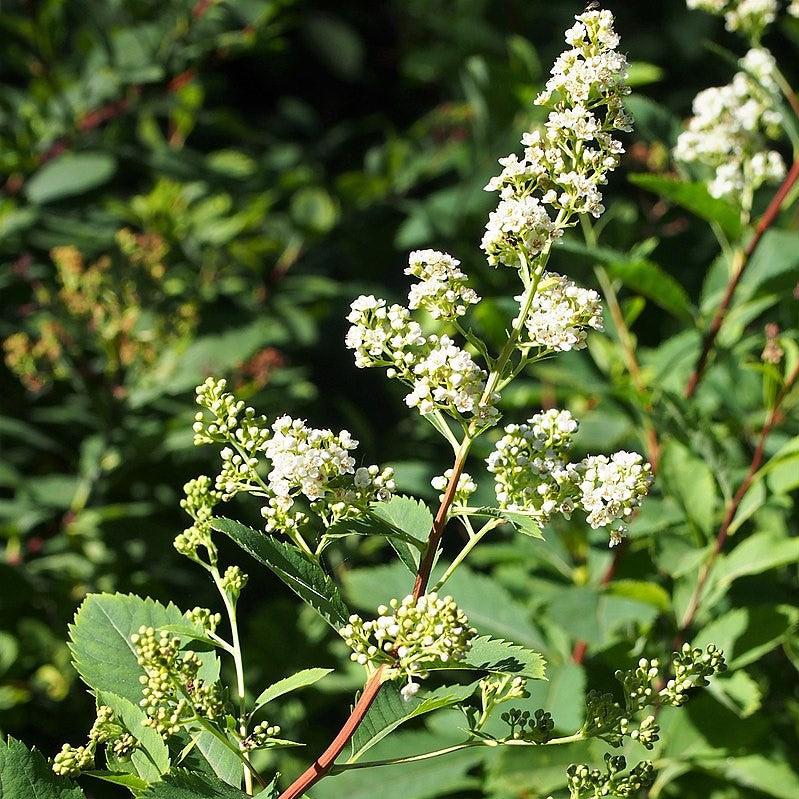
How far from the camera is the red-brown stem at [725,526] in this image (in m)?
1.73

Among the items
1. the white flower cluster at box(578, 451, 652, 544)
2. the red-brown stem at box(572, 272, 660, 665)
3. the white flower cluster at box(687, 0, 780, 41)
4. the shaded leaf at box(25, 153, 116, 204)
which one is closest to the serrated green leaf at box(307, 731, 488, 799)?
the red-brown stem at box(572, 272, 660, 665)

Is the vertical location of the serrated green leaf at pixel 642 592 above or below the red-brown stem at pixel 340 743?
below

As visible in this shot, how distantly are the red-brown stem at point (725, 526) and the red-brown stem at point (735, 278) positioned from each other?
141mm

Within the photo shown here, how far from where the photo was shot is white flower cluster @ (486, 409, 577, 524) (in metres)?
1.08

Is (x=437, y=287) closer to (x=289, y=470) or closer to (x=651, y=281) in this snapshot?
(x=289, y=470)

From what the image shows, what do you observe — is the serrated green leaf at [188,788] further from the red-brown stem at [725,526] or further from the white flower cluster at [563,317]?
the red-brown stem at [725,526]

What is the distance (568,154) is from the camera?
1086 mm

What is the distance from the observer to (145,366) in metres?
2.39

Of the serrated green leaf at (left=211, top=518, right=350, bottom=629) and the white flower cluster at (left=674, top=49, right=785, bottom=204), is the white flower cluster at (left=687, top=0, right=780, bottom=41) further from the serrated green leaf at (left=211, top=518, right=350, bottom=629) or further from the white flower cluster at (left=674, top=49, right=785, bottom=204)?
the serrated green leaf at (left=211, top=518, right=350, bottom=629)

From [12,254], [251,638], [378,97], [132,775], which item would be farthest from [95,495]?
[378,97]

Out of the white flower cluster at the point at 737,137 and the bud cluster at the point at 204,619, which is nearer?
the bud cluster at the point at 204,619

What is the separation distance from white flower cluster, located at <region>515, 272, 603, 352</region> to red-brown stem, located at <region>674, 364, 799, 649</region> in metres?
0.80

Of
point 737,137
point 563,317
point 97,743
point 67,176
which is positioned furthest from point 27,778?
point 67,176

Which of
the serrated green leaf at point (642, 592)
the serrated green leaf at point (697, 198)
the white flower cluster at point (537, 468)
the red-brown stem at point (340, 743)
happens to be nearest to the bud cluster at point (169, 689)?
the red-brown stem at point (340, 743)
